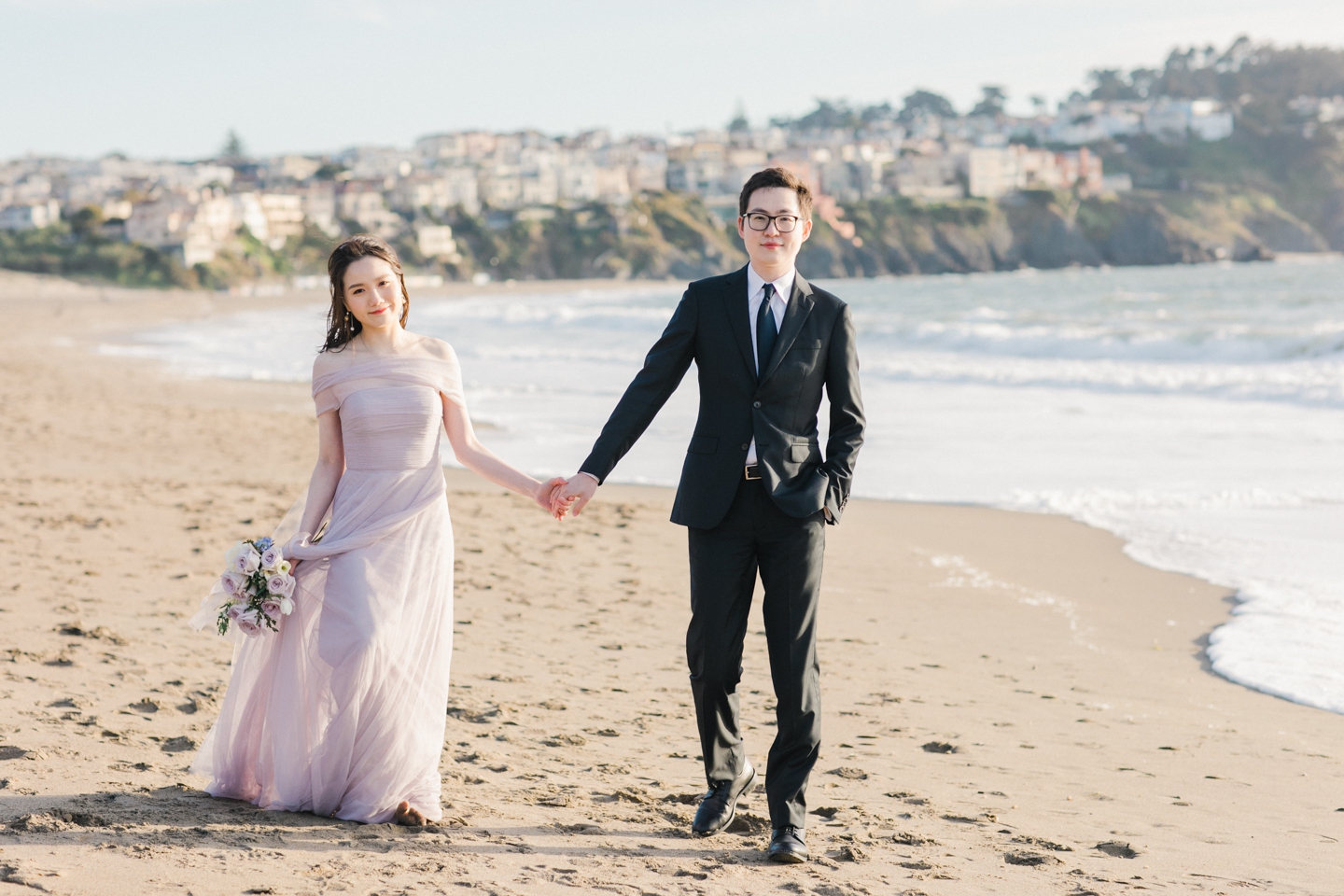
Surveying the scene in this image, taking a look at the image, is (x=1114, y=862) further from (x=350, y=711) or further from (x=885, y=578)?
(x=885, y=578)

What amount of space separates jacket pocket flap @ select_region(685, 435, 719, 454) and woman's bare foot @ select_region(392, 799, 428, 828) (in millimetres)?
1211

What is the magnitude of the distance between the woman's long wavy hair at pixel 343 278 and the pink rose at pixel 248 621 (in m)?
0.76

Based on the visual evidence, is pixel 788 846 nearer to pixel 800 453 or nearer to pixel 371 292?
pixel 800 453

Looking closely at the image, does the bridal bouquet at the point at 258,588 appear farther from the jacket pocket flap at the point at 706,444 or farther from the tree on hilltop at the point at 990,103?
the tree on hilltop at the point at 990,103

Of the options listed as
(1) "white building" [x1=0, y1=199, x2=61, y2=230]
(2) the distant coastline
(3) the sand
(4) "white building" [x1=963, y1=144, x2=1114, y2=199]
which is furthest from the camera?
(4) "white building" [x1=963, y1=144, x2=1114, y2=199]

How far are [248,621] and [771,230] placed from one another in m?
1.74

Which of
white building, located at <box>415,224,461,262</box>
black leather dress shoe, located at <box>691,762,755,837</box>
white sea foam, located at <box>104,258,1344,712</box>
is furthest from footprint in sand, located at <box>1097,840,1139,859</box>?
white building, located at <box>415,224,461,262</box>

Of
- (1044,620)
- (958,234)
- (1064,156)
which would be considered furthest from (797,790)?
(1064,156)

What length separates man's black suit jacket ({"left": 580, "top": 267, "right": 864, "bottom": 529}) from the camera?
3238mm

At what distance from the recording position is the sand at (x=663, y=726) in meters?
3.13

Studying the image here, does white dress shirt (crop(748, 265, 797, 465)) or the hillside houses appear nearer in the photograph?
white dress shirt (crop(748, 265, 797, 465))

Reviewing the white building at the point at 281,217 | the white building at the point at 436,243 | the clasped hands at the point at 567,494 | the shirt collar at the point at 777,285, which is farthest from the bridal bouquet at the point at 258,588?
the white building at the point at 281,217

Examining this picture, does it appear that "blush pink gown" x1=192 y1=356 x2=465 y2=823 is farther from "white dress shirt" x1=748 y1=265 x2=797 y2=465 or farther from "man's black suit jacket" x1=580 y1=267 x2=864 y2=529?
"white dress shirt" x1=748 y1=265 x2=797 y2=465

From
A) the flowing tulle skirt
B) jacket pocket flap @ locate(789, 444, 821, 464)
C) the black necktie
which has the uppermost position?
the black necktie
